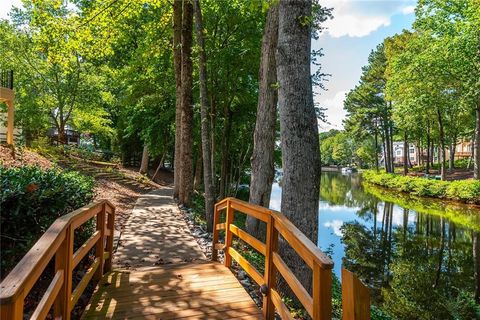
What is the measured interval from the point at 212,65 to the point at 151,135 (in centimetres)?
847

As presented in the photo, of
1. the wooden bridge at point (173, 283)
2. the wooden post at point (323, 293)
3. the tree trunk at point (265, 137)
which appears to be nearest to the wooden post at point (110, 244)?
the wooden bridge at point (173, 283)

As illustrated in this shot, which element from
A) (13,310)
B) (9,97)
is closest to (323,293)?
(13,310)

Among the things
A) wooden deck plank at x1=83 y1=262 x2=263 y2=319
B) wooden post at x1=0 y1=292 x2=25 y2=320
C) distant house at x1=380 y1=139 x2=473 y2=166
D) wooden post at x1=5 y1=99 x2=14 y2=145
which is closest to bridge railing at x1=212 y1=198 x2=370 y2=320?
wooden deck plank at x1=83 y1=262 x2=263 y2=319

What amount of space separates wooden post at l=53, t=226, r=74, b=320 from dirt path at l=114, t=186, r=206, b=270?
2409mm

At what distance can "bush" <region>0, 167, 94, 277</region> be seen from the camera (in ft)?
11.1

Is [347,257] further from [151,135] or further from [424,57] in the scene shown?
[424,57]

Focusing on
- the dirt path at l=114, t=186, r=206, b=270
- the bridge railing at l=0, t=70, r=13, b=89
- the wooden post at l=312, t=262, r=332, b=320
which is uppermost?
the bridge railing at l=0, t=70, r=13, b=89

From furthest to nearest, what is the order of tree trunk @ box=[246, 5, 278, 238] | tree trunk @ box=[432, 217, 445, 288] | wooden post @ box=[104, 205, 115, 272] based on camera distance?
tree trunk @ box=[432, 217, 445, 288] < tree trunk @ box=[246, 5, 278, 238] < wooden post @ box=[104, 205, 115, 272]

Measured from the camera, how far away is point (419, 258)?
972 cm

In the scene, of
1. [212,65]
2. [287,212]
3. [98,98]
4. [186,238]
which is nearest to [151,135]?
[98,98]

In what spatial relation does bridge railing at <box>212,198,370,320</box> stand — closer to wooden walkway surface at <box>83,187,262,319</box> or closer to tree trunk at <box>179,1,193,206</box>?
wooden walkway surface at <box>83,187,262,319</box>

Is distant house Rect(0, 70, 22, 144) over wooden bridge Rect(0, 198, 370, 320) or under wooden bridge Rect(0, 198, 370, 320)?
over

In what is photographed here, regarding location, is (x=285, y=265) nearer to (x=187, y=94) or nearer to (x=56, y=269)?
(x=56, y=269)

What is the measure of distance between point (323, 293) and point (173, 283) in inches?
103
